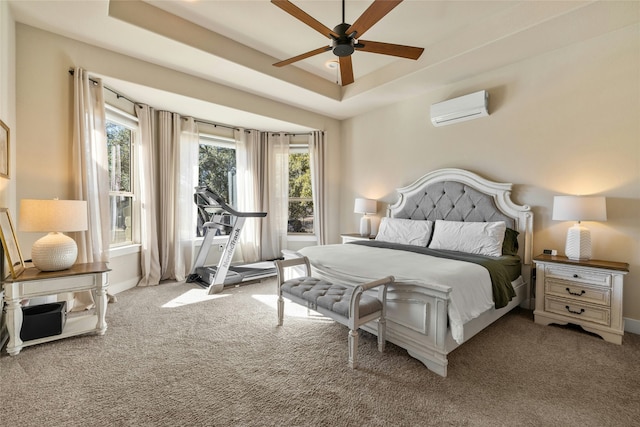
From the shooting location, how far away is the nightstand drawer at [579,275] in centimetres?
253

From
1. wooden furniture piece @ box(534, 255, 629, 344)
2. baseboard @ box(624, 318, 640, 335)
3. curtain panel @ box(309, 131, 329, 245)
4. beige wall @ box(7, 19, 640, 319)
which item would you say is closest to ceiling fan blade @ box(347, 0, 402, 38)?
beige wall @ box(7, 19, 640, 319)

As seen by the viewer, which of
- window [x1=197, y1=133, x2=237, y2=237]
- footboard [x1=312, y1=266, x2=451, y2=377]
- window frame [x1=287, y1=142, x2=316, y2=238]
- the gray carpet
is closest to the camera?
the gray carpet

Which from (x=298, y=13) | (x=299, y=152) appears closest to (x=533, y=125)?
(x=298, y=13)

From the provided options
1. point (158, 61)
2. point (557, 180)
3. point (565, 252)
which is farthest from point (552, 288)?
point (158, 61)

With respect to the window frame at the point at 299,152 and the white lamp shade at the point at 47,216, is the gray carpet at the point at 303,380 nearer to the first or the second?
the white lamp shade at the point at 47,216

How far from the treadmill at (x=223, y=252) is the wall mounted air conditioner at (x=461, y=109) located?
9.40 feet

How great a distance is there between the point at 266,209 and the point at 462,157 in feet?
11.7

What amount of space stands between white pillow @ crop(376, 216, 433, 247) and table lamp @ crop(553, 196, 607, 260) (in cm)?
135

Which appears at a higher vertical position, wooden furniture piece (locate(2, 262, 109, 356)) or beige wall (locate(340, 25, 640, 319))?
beige wall (locate(340, 25, 640, 319))

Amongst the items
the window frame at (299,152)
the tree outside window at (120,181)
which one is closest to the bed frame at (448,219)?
the window frame at (299,152)

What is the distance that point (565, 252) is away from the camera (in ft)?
9.58

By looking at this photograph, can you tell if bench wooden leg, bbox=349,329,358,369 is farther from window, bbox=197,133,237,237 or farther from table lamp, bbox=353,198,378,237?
window, bbox=197,133,237,237

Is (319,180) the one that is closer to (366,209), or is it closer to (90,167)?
(366,209)

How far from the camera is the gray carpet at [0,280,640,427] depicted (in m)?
1.61
